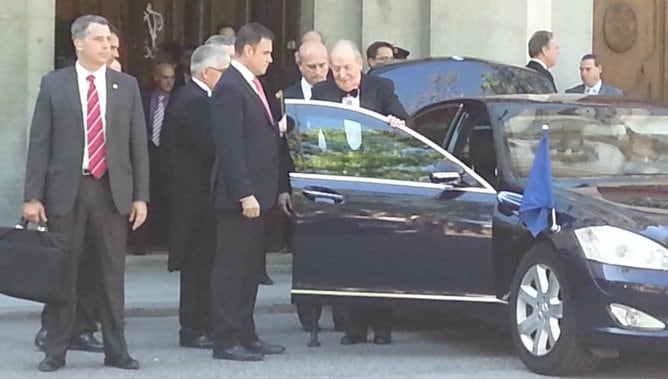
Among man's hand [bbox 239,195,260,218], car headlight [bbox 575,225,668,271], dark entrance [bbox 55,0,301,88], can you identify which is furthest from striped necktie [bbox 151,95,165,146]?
car headlight [bbox 575,225,668,271]

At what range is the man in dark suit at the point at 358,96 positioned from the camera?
951cm

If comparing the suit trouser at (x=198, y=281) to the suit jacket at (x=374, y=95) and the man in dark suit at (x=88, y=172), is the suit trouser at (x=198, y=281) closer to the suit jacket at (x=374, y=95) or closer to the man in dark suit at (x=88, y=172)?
the man in dark suit at (x=88, y=172)

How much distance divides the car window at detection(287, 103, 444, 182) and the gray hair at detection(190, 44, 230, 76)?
587mm

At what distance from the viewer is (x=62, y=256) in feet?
26.6

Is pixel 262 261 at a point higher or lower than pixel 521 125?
lower

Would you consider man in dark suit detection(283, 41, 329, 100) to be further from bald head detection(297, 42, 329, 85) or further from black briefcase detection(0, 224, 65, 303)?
black briefcase detection(0, 224, 65, 303)

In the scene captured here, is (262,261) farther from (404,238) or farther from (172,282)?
(172,282)

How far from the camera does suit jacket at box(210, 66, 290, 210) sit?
8523mm

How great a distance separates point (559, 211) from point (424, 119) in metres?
2.36

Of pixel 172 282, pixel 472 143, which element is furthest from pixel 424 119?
pixel 172 282

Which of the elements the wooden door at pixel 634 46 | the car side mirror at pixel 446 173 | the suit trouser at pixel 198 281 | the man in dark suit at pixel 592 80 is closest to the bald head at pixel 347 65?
the car side mirror at pixel 446 173

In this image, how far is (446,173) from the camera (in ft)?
28.9

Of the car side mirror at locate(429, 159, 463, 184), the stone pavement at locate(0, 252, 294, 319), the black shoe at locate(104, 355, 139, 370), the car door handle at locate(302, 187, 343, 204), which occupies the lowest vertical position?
the stone pavement at locate(0, 252, 294, 319)

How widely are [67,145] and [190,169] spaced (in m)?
1.24
